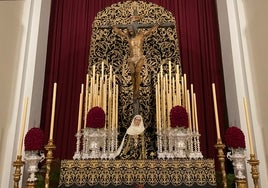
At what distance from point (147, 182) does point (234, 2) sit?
180 cm

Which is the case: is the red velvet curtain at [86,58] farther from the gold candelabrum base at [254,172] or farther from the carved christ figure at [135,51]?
the gold candelabrum base at [254,172]

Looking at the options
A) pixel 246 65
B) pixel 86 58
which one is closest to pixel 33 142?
pixel 86 58

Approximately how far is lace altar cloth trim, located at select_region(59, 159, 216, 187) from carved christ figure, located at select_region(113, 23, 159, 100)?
0.72 m

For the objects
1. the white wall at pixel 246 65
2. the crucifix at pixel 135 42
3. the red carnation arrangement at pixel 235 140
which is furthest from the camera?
the crucifix at pixel 135 42

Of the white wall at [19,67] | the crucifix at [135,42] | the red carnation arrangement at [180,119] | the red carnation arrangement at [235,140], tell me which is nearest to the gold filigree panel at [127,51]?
the crucifix at [135,42]

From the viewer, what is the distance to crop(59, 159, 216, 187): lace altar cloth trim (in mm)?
1781

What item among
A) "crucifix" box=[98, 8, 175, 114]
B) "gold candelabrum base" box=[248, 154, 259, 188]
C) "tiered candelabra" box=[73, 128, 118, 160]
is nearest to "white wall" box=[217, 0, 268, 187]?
"gold candelabrum base" box=[248, 154, 259, 188]

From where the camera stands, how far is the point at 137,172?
5.93ft

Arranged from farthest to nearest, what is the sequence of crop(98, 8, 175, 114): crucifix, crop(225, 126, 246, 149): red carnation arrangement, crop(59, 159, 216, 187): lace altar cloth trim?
crop(98, 8, 175, 114): crucifix < crop(225, 126, 246, 149): red carnation arrangement < crop(59, 159, 216, 187): lace altar cloth trim

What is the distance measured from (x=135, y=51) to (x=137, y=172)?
1.01 metres

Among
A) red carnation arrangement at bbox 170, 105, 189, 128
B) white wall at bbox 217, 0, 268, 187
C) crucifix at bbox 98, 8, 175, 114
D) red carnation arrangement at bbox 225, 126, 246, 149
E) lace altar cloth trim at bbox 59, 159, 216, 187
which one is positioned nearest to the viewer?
lace altar cloth trim at bbox 59, 159, 216, 187

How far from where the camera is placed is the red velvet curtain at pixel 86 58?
9.09 ft

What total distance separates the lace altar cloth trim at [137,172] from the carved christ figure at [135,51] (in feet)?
2.36

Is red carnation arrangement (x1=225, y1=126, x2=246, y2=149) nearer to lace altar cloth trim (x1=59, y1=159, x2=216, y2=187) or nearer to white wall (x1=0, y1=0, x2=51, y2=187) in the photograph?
lace altar cloth trim (x1=59, y1=159, x2=216, y2=187)
